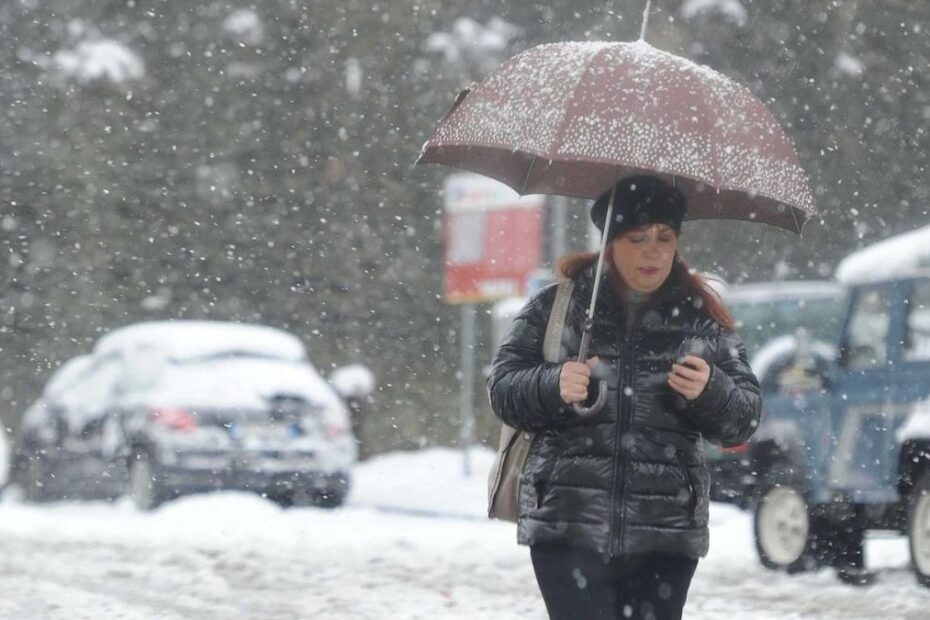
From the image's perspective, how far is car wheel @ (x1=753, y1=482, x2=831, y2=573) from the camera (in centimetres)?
1135

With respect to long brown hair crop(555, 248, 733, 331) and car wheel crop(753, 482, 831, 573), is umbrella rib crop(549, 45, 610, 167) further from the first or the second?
car wheel crop(753, 482, 831, 573)

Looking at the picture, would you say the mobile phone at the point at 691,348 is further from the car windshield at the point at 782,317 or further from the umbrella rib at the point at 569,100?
the car windshield at the point at 782,317

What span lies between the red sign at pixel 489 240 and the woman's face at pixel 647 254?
495 inches

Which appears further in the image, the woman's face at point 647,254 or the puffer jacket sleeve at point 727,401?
the woman's face at point 647,254

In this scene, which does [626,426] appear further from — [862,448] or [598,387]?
[862,448]

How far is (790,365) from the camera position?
1417 cm

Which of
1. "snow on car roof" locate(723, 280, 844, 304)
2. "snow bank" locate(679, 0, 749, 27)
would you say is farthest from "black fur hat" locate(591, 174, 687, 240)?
"snow bank" locate(679, 0, 749, 27)

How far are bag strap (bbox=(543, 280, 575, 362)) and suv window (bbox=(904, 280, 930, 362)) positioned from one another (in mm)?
6738

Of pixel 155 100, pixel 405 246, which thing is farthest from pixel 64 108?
pixel 405 246

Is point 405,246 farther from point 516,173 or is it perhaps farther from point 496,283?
point 516,173

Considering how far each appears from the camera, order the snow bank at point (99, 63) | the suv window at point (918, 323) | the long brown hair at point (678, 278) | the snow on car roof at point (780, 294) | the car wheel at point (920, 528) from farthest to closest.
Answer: the snow bank at point (99, 63), the snow on car roof at point (780, 294), the suv window at point (918, 323), the car wheel at point (920, 528), the long brown hair at point (678, 278)

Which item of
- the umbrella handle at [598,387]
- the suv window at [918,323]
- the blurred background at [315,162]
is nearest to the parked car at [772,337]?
the suv window at [918,323]

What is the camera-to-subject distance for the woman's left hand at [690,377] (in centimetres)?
408

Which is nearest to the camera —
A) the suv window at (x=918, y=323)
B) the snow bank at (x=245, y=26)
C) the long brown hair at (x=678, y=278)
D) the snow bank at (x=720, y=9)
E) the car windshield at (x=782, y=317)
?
the long brown hair at (x=678, y=278)
